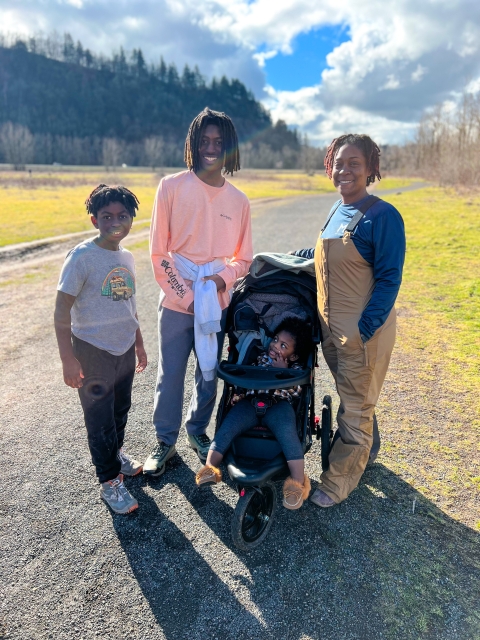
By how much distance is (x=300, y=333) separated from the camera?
9.86 ft

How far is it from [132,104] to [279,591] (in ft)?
508

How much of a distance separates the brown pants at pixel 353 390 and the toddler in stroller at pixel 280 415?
10.2 inches

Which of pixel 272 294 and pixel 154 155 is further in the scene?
pixel 154 155

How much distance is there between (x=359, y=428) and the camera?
2775mm

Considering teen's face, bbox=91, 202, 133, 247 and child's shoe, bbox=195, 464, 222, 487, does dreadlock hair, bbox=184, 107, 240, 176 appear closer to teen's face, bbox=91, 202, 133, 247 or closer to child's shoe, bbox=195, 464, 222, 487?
teen's face, bbox=91, 202, 133, 247

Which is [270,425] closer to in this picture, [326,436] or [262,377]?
[262,377]

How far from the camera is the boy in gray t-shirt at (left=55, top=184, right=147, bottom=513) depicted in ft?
8.06

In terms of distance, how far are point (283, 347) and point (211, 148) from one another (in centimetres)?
138

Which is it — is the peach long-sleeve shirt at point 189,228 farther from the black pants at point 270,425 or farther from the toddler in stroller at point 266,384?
the black pants at point 270,425

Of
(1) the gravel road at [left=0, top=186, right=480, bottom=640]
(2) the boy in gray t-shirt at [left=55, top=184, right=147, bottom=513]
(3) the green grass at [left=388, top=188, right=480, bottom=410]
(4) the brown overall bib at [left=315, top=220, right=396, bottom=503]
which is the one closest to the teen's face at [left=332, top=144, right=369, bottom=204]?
(4) the brown overall bib at [left=315, top=220, right=396, bottom=503]

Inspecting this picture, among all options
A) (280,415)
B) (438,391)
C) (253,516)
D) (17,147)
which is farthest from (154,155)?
(253,516)

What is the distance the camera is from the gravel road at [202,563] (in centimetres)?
202

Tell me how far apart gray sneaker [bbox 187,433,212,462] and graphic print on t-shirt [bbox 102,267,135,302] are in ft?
4.10

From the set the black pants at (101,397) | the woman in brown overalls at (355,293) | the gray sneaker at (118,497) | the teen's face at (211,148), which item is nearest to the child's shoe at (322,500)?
the woman in brown overalls at (355,293)
